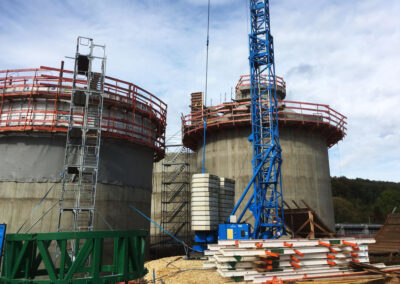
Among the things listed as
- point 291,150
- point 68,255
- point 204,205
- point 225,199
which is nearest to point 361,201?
point 291,150

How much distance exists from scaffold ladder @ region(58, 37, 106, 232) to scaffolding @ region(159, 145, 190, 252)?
1542cm

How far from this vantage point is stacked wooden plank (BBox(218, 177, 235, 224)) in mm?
23797

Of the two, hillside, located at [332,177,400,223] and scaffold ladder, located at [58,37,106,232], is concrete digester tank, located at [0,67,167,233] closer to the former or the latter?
scaffold ladder, located at [58,37,106,232]

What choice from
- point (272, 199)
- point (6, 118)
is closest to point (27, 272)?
point (6, 118)

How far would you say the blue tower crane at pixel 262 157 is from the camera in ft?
77.7

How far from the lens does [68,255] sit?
8.37 m

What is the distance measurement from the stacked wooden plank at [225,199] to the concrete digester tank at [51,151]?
562 centimetres

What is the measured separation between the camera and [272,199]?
25.4 m

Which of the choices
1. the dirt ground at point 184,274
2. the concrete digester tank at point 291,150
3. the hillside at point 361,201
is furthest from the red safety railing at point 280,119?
the hillside at point 361,201

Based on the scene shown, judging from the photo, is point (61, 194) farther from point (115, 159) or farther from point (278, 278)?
point (278, 278)

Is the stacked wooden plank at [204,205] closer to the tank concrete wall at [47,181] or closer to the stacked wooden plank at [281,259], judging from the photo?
the tank concrete wall at [47,181]

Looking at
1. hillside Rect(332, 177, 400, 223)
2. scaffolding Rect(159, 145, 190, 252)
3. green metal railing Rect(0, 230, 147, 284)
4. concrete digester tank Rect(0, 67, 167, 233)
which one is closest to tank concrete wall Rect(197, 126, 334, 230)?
scaffolding Rect(159, 145, 190, 252)

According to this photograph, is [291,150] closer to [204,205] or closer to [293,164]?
[293,164]

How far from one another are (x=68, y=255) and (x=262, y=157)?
20308 mm
